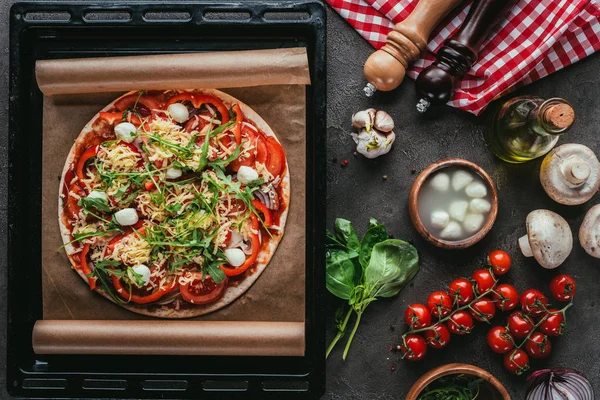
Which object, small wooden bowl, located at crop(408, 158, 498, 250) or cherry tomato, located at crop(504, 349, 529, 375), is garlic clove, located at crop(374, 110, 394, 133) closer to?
small wooden bowl, located at crop(408, 158, 498, 250)

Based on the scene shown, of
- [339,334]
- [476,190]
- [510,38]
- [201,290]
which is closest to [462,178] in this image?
[476,190]

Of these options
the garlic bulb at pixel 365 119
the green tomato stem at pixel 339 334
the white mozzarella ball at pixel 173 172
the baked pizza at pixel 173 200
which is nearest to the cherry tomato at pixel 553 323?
the green tomato stem at pixel 339 334

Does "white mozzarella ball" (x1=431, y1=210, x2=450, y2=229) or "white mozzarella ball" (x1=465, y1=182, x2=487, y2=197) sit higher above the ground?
"white mozzarella ball" (x1=465, y1=182, x2=487, y2=197)

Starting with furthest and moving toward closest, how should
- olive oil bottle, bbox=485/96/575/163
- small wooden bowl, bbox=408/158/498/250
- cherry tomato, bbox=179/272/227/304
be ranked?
small wooden bowl, bbox=408/158/498/250 < cherry tomato, bbox=179/272/227/304 < olive oil bottle, bbox=485/96/575/163

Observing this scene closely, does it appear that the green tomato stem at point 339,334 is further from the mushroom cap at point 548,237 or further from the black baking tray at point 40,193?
the mushroom cap at point 548,237

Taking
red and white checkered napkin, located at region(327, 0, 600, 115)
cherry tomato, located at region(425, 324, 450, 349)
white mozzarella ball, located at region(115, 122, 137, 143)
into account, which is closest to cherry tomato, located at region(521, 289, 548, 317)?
cherry tomato, located at region(425, 324, 450, 349)

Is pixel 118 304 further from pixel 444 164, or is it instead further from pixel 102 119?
pixel 444 164
